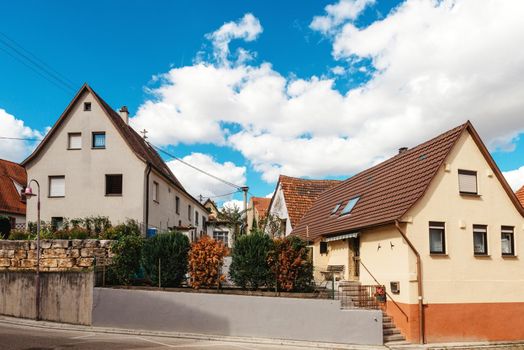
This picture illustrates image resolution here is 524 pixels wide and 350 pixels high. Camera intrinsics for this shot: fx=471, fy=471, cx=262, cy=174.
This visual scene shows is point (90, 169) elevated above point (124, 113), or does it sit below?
below

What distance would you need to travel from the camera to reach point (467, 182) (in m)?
19.1

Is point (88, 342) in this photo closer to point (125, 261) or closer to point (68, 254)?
point (125, 261)

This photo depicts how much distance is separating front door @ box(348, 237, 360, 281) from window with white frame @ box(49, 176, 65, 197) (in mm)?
16084

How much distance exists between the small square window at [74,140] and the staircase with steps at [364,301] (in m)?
16.6

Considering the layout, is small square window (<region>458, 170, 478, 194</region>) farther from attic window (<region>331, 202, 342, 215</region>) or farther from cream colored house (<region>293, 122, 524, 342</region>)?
attic window (<region>331, 202, 342, 215</region>)

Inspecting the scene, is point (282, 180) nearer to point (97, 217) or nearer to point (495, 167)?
point (97, 217)

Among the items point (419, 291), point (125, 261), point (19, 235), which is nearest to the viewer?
point (419, 291)

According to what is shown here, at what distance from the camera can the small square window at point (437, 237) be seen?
59.6 feet

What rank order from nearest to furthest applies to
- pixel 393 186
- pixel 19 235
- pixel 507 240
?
pixel 507 240 → pixel 393 186 → pixel 19 235

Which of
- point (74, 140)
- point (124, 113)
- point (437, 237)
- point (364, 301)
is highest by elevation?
point (124, 113)

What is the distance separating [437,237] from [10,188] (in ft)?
107

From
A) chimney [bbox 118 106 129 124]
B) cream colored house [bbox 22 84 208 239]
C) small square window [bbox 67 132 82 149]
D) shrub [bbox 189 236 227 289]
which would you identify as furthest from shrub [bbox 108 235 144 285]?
chimney [bbox 118 106 129 124]

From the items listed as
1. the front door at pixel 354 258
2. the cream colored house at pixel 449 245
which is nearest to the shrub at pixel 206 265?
the cream colored house at pixel 449 245

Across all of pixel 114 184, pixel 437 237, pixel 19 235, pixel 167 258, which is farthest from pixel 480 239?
pixel 19 235
